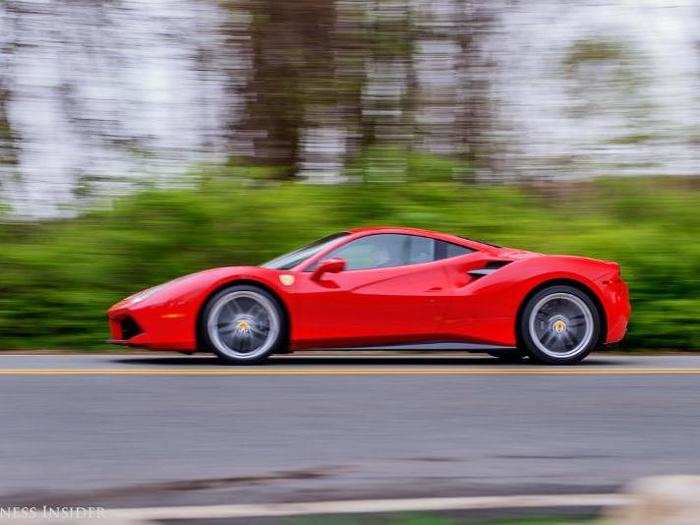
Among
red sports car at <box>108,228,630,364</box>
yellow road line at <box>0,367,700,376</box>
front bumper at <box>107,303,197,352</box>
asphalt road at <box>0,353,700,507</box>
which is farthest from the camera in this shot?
red sports car at <box>108,228,630,364</box>

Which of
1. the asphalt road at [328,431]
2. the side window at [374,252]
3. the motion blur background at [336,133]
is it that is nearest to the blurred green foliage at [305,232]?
the motion blur background at [336,133]

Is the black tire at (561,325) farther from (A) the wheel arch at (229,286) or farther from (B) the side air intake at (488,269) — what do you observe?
(A) the wheel arch at (229,286)

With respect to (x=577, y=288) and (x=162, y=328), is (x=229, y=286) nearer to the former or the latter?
(x=162, y=328)

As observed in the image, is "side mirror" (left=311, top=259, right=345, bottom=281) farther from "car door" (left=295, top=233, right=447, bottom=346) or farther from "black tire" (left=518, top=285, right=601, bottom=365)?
"black tire" (left=518, top=285, right=601, bottom=365)

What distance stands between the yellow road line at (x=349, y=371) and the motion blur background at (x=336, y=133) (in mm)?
3758

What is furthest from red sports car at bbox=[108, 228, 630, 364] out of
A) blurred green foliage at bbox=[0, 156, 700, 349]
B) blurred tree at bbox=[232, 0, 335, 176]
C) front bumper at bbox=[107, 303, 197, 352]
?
blurred tree at bbox=[232, 0, 335, 176]

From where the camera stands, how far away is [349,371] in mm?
8188

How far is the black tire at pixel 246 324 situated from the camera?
8.55 meters

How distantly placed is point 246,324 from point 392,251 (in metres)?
1.31

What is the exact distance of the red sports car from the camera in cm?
854

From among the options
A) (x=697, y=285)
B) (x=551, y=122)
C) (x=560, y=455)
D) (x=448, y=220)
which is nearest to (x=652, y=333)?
(x=697, y=285)

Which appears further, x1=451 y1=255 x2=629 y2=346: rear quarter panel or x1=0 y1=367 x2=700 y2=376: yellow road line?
x1=451 y1=255 x2=629 y2=346: rear quarter panel

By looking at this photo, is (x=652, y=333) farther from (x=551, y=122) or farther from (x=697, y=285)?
(x=551, y=122)

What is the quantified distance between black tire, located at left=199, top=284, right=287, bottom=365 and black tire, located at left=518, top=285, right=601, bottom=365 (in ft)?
6.37
